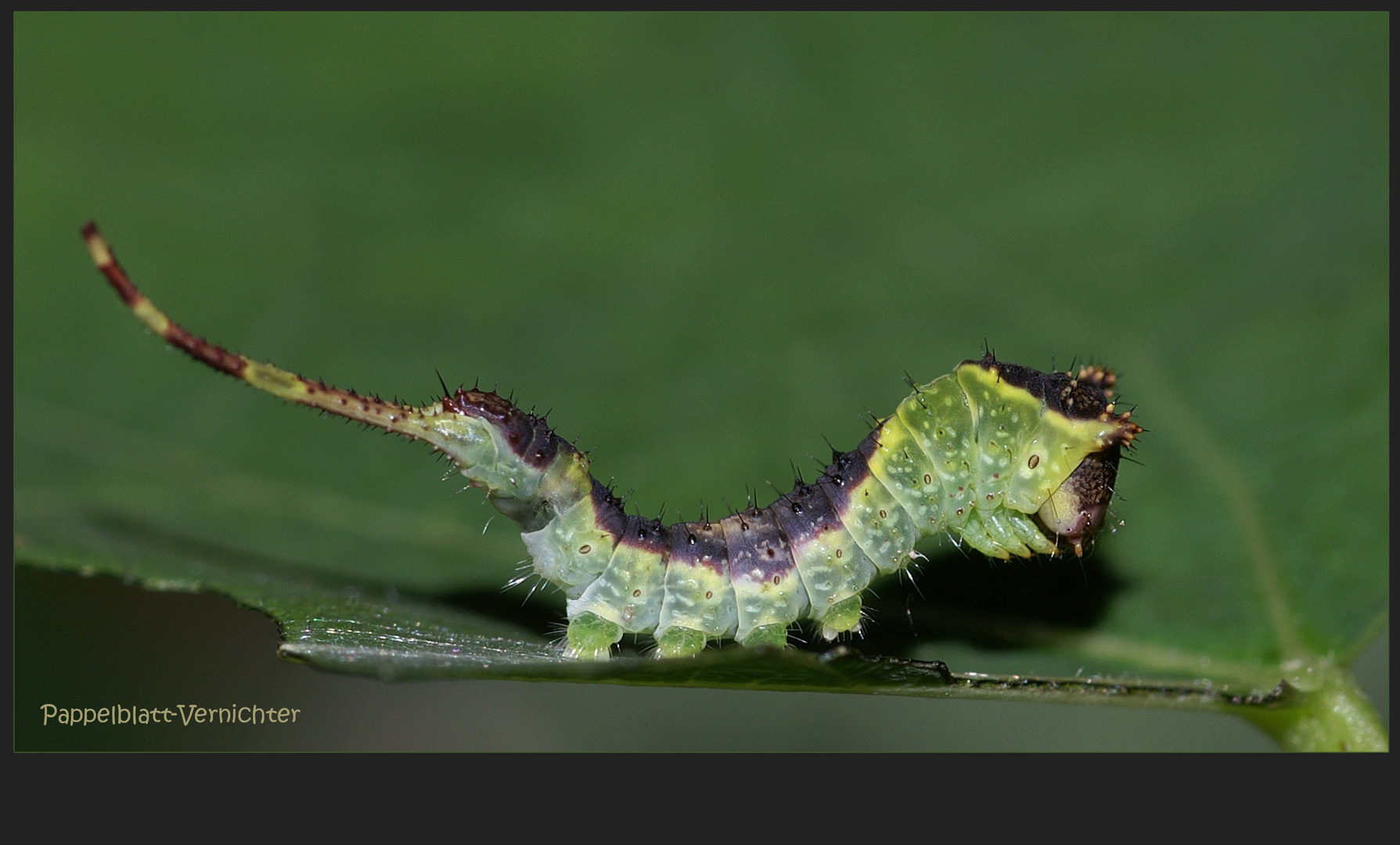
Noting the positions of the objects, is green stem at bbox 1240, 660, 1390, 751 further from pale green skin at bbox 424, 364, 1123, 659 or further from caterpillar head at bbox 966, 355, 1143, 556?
pale green skin at bbox 424, 364, 1123, 659

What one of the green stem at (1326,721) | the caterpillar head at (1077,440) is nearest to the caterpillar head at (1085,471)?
the caterpillar head at (1077,440)

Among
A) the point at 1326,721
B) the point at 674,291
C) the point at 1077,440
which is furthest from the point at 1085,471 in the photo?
the point at 674,291

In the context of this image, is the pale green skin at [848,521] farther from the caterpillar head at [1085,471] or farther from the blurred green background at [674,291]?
the blurred green background at [674,291]

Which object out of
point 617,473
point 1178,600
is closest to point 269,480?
point 617,473

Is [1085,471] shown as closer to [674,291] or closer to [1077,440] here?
[1077,440]

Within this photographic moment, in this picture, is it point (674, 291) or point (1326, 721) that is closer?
point (1326, 721)

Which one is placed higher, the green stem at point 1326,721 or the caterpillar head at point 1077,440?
the caterpillar head at point 1077,440

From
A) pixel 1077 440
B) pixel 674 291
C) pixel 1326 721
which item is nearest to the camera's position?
pixel 1326 721

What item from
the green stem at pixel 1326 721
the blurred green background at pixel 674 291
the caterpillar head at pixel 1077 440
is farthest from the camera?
the blurred green background at pixel 674 291
